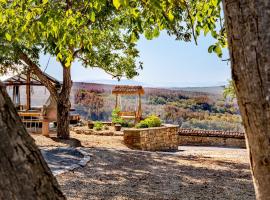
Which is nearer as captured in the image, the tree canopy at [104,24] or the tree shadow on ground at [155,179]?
the tree canopy at [104,24]

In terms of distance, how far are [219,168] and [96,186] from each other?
304cm

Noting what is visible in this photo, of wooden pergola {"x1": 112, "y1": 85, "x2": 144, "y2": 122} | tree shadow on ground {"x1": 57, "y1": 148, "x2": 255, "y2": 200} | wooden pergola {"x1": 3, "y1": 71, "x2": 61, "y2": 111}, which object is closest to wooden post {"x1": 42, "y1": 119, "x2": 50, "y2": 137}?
wooden pergola {"x1": 3, "y1": 71, "x2": 61, "y2": 111}

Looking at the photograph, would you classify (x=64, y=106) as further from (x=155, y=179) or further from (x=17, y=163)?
(x=17, y=163)

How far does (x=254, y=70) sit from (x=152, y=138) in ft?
42.4

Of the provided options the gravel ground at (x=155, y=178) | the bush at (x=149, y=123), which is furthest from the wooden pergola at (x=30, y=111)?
the gravel ground at (x=155, y=178)

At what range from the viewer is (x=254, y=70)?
4.16ft

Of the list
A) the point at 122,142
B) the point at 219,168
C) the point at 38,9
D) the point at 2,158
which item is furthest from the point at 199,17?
the point at 122,142

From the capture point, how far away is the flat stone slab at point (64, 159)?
7086 mm

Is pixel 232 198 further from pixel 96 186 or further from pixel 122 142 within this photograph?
pixel 122 142

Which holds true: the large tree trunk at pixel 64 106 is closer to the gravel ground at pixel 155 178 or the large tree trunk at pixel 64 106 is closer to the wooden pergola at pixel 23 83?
the gravel ground at pixel 155 178

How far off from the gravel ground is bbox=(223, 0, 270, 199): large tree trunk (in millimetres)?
4183

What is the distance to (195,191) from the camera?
5883mm

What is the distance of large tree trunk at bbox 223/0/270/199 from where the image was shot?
125cm

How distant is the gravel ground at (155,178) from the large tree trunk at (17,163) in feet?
14.6
